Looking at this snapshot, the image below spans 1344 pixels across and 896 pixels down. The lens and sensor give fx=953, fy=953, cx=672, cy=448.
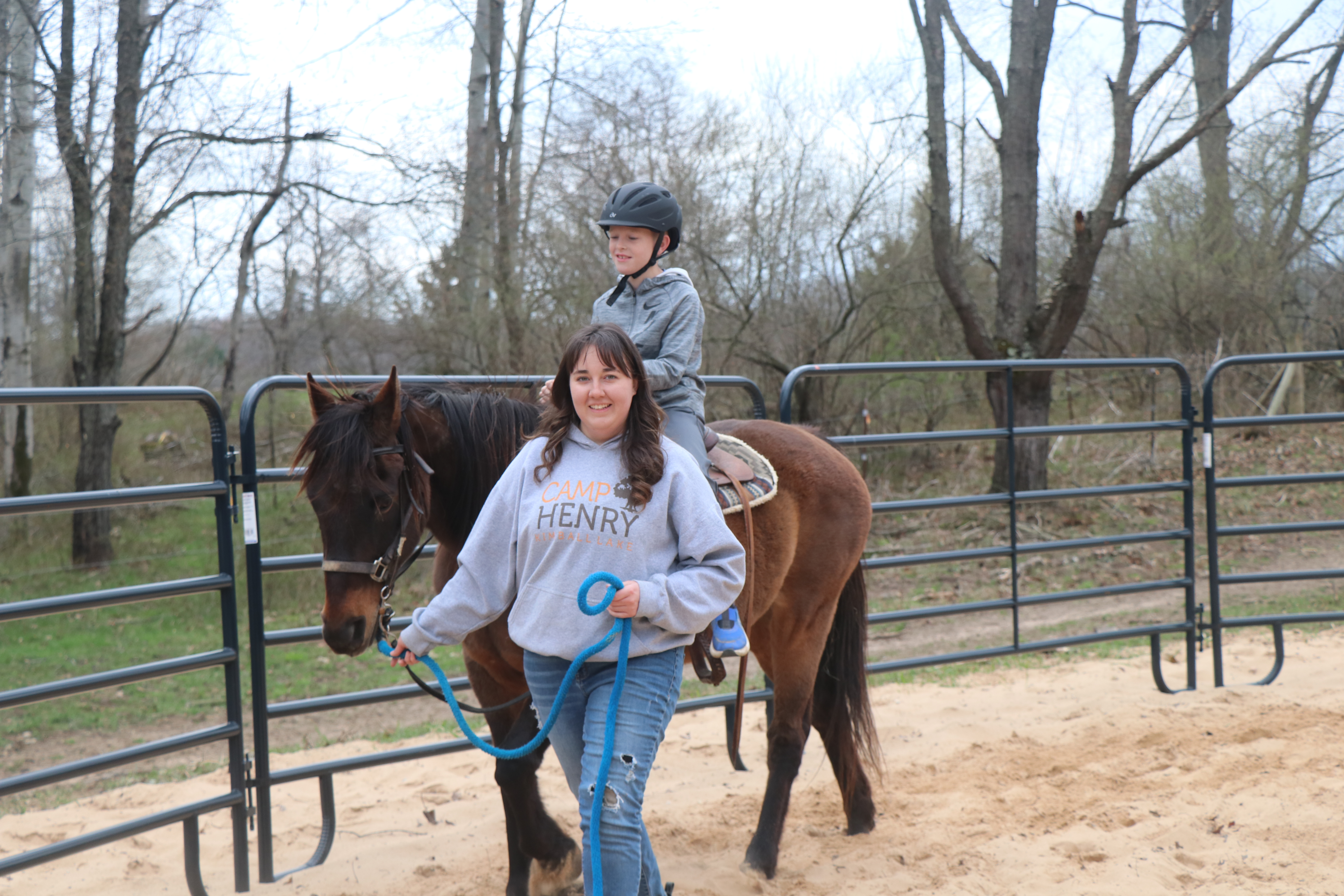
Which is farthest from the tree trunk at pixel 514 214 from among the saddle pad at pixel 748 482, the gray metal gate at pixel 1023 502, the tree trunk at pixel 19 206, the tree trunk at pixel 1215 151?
the tree trunk at pixel 1215 151

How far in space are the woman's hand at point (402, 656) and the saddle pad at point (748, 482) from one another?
1164 mm

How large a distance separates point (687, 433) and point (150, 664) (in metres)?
1.85

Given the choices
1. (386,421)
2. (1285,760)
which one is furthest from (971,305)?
(386,421)

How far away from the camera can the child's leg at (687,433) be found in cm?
281

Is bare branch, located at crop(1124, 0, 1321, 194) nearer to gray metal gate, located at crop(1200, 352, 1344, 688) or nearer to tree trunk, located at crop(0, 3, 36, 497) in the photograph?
gray metal gate, located at crop(1200, 352, 1344, 688)

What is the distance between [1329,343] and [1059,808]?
1304 centimetres

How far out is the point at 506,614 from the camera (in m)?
2.70

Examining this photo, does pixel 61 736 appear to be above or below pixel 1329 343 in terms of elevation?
below

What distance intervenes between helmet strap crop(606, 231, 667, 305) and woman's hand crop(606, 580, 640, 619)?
109 cm

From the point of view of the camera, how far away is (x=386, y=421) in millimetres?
2475

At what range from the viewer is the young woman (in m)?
2.01

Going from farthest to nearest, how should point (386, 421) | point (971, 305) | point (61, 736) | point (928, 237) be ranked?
point (928, 237) → point (971, 305) → point (61, 736) → point (386, 421)

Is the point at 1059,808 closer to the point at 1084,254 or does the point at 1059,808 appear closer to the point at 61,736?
the point at 61,736

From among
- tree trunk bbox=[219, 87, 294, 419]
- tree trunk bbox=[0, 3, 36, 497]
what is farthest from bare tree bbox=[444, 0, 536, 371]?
tree trunk bbox=[0, 3, 36, 497]
